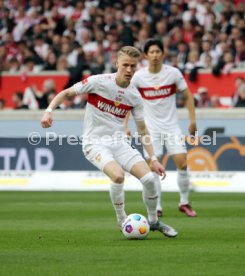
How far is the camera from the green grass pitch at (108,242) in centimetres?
871

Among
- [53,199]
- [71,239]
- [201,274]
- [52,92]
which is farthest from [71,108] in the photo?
[201,274]

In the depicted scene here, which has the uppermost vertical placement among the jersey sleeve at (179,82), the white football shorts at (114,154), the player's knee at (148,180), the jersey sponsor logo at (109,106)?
the jersey sponsor logo at (109,106)

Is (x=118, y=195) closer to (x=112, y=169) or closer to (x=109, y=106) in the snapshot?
(x=112, y=169)

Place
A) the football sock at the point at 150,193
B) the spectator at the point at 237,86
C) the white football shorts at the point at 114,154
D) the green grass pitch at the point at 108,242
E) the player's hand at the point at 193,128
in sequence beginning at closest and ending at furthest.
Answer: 1. the green grass pitch at the point at 108,242
2. the football sock at the point at 150,193
3. the white football shorts at the point at 114,154
4. the player's hand at the point at 193,128
5. the spectator at the point at 237,86

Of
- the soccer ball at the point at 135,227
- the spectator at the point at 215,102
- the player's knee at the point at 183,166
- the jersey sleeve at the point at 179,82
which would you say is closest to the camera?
the soccer ball at the point at 135,227

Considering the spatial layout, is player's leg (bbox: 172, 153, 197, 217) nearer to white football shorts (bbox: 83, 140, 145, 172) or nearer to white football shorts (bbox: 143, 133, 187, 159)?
white football shorts (bbox: 143, 133, 187, 159)

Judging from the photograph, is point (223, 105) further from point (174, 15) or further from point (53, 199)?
point (53, 199)

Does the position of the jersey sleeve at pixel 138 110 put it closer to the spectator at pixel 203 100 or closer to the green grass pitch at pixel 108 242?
the green grass pitch at pixel 108 242

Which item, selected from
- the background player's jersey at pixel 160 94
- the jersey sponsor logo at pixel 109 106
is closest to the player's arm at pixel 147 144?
the jersey sponsor logo at pixel 109 106

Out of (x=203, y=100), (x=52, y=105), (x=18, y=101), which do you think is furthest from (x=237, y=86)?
(x=52, y=105)

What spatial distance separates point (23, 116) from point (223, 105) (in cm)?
468

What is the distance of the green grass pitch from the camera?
8711mm

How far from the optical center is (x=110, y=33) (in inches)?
993

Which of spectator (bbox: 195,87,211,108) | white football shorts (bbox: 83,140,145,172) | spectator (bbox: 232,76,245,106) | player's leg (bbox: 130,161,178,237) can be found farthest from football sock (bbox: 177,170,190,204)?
spectator (bbox: 195,87,211,108)
